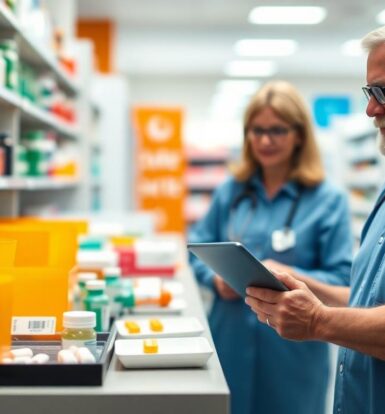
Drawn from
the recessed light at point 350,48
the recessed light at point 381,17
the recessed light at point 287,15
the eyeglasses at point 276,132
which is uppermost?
the recessed light at point 381,17

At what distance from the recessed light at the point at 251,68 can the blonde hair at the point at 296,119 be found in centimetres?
913

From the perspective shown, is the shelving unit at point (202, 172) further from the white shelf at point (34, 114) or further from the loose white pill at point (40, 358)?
the loose white pill at point (40, 358)

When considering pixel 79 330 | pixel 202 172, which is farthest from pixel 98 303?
pixel 202 172

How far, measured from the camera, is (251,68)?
1188 cm

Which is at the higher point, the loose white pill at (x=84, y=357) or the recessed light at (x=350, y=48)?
the recessed light at (x=350, y=48)

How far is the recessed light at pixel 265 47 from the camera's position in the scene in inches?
391

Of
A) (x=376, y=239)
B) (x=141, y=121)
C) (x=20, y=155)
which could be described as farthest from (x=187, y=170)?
(x=376, y=239)

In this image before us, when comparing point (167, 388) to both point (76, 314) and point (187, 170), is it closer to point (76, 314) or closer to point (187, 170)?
point (76, 314)

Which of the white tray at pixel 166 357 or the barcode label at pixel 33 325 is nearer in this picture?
the white tray at pixel 166 357

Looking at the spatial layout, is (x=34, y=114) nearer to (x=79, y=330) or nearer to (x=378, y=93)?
(x=79, y=330)

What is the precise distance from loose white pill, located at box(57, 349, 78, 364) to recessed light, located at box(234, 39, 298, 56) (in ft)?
29.8

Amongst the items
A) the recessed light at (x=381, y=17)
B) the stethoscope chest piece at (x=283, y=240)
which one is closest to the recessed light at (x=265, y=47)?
the recessed light at (x=381, y=17)

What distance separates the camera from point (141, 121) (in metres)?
8.81

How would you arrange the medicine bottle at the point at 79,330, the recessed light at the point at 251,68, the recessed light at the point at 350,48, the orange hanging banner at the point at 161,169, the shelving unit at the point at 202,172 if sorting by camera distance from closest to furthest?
1. the medicine bottle at the point at 79,330
2. the orange hanging banner at the point at 161,169
3. the shelving unit at the point at 202,172
4. the recessed light at the point at 350,48
5. the recessed light at the point at 251,68
